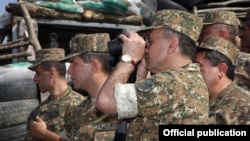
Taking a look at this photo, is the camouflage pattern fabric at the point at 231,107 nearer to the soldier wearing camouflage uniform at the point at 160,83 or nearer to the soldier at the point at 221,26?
the soldier wearing camouflage uniform at the point at 160,83

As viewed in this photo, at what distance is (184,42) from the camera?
226 centimetres

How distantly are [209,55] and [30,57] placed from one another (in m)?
2.98

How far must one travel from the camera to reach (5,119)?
468 centimetres

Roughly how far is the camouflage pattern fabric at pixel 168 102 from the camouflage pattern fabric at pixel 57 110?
4.67ft

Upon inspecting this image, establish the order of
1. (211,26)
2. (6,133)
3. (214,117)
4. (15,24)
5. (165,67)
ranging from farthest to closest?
(15,24), (6,133), (211,26), (214,117), (165,67)

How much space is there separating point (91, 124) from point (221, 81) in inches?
32.9

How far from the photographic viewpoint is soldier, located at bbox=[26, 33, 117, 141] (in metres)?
2.88

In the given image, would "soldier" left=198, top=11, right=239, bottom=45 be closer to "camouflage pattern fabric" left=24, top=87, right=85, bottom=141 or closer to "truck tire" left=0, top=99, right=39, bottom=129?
"camouflage pattern fabric" left=24, top=87, right=85, bottom=141

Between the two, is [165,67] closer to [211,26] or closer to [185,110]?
[185,110]

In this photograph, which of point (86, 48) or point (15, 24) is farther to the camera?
point (15, 24)

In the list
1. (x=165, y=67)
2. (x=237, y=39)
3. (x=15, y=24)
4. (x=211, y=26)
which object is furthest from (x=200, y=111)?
(x=15, y=24)

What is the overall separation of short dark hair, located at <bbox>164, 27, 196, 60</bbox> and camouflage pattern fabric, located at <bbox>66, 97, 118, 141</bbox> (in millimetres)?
755

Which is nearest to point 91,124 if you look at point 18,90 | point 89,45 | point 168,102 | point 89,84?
point 89,84

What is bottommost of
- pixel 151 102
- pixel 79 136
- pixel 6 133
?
pixel 6 133
